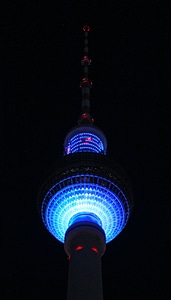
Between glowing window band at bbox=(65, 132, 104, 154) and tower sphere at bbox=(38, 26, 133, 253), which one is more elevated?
glowing window band at bbox=(65, 132, 104, 154)

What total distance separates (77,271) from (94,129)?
15.0 meters

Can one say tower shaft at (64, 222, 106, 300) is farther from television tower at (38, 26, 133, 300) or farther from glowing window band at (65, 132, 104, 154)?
glowing window band at (65, 132, 104, 154)

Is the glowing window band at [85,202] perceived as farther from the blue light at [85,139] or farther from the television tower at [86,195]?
the blue light at [85,139]

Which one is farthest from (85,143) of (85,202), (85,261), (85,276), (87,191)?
(85,276)

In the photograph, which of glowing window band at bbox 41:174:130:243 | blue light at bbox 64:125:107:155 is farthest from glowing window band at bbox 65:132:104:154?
glowing window band at bbox 41:174:130:243

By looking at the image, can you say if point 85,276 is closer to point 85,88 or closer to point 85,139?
point 85,139

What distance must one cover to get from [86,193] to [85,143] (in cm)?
666

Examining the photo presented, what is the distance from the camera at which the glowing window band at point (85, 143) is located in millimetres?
31477

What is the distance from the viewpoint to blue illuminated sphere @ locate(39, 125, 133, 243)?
2559 centimetres

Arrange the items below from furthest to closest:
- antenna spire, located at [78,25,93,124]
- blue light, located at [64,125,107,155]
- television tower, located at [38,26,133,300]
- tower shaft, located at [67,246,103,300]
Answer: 1. antenna spire, located at [78,25,93,124]
2. blue light, located at [64,125,107,155]
3. television tower, located at [38,26,133,300]
4. tower shaft, located at [67,246,103,300]

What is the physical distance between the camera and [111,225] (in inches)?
1051

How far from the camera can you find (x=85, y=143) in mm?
31781

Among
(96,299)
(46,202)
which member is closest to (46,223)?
(46,202)

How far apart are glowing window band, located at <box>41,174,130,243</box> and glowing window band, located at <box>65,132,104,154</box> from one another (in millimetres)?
5785
